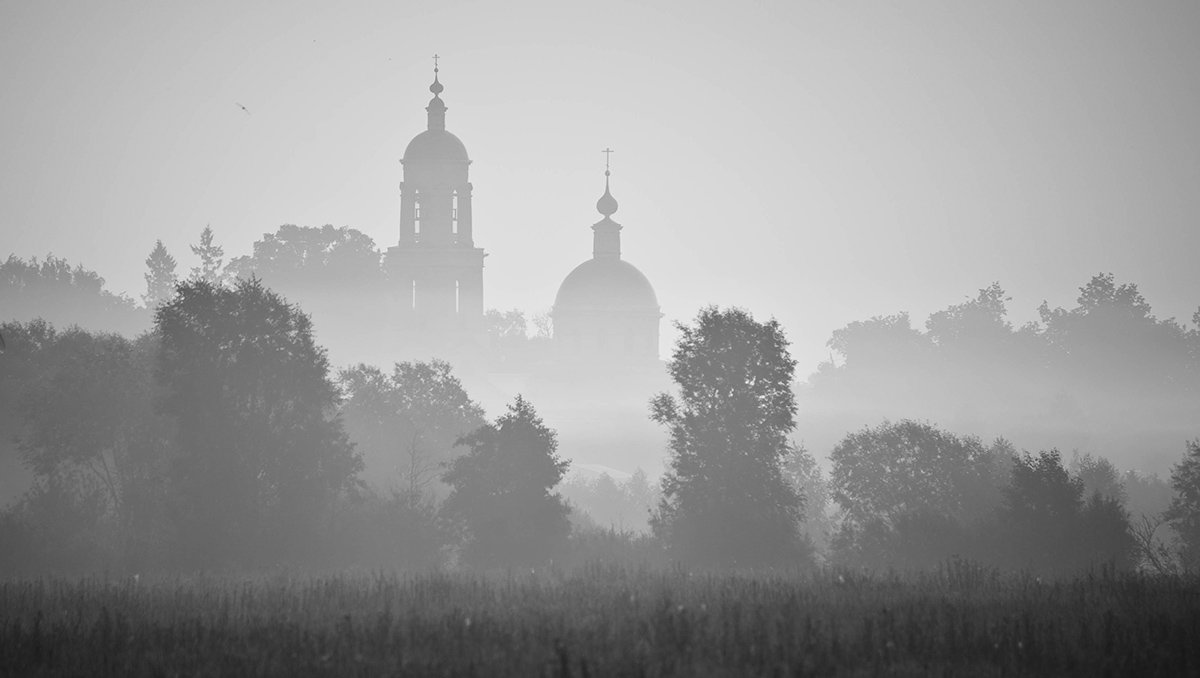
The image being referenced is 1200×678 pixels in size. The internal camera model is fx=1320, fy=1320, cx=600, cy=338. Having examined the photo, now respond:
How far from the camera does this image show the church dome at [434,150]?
465 ft

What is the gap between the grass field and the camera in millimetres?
15492

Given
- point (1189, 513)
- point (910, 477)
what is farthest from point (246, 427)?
point (1189, 513)

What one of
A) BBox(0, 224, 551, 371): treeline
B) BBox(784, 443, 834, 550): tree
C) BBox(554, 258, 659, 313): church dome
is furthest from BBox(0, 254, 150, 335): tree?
BBox(784, 443, 834, 550): tree

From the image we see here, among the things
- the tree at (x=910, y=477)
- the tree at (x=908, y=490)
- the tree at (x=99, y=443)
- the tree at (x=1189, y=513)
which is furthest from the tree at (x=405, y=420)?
the tree at (x=1189, y=513)

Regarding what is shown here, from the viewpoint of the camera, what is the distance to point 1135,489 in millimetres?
77938

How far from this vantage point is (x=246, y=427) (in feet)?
133

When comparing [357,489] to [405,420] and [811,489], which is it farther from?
[811,489]

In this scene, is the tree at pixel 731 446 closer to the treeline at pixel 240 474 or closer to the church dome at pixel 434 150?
the treeline at pixel 240 474

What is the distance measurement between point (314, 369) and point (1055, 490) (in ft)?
81.6

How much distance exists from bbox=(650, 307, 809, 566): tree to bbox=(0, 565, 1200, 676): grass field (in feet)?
61.8

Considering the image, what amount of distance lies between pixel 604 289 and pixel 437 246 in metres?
34.1

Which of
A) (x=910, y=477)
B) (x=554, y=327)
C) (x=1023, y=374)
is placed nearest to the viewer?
(x=910, y=477)

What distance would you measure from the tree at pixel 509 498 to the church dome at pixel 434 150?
331 ft

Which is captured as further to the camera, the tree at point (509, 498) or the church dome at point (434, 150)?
the church dome at point (434, 150)
